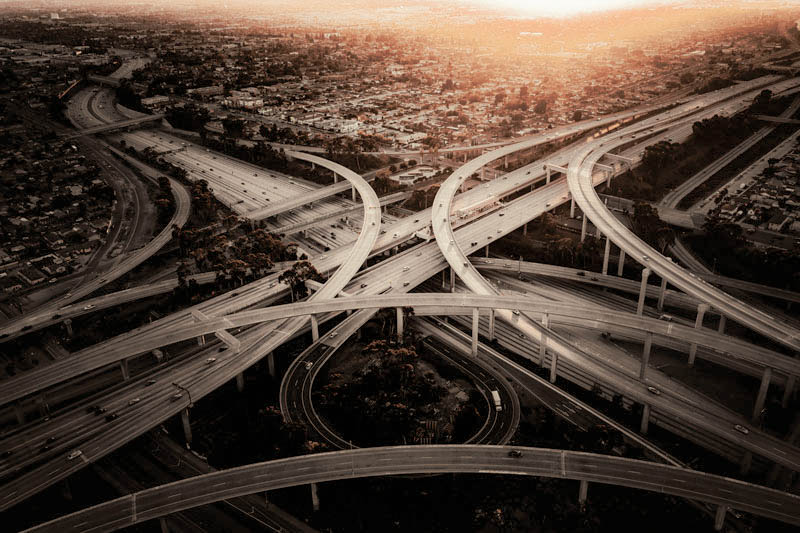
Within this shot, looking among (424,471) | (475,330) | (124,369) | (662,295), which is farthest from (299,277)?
(662,295)

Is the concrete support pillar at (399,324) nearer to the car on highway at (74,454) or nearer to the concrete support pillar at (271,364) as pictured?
the concrete support pillar at (271,364)

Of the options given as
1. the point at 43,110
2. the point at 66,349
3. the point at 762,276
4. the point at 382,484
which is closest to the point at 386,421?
the point at 382,484

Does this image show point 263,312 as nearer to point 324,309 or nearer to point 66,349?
point 324,309

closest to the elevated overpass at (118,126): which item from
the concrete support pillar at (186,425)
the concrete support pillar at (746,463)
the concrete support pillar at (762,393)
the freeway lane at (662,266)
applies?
the freeway lane at (662,266)

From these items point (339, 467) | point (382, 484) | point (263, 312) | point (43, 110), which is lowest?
point (382, 484)

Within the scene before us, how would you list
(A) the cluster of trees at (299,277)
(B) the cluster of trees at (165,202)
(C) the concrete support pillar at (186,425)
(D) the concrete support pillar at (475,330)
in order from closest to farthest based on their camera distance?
(C) the concrete support pillar at (186,425) → (D) the concrete support pillar at (475,330) → (A) the cluster of trees at (299,277) → (B) the cluster of trees at (165,202)

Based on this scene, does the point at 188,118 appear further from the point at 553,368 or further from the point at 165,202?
the point at 553,368
